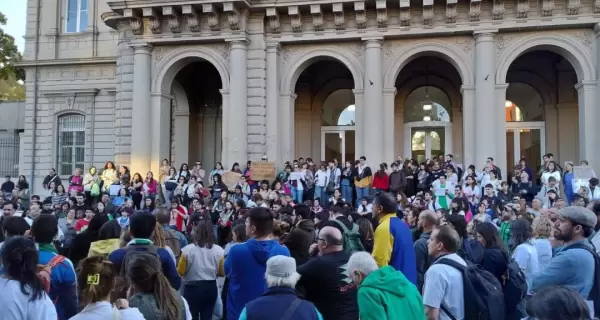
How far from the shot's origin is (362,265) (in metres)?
4.23

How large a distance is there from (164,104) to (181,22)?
125 inches

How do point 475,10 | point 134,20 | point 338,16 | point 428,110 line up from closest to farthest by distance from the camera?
point 475,10 < point 338,16 < point 134,20 < point 428,110

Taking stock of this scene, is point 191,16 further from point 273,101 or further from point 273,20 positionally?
point 273,101

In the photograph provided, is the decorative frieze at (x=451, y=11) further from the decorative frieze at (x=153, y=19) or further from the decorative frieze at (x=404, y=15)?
the decorative frieze at (x=153, y=19)

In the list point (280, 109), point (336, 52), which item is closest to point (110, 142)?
point (280, 109)

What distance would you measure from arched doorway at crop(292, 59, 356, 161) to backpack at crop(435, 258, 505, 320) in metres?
20.0

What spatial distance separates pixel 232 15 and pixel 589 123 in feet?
42.1

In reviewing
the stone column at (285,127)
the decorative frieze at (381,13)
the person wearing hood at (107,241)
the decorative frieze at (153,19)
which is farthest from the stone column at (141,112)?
the person wearing hood at (107,241)

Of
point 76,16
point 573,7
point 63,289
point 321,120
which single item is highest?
point 76,16

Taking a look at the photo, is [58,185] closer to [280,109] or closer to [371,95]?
[280,109]

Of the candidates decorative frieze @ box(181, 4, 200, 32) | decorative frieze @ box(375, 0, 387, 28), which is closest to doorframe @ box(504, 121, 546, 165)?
decorative frieze @ box(375, 0, 387, 28)

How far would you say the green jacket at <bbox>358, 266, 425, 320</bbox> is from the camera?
4.01m

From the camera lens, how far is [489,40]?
19.8 m

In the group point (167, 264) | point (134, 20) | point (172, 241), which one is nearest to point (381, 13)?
point (134, 20)
